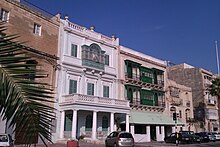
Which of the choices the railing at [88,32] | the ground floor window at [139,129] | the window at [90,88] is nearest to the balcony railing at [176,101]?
the ground floor window at [139,129]

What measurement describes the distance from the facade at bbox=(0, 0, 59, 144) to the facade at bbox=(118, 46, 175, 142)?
10392 millimetres

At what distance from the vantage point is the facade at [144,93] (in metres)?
35.2

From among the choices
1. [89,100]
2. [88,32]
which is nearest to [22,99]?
[89,100]

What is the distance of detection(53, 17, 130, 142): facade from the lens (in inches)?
1081

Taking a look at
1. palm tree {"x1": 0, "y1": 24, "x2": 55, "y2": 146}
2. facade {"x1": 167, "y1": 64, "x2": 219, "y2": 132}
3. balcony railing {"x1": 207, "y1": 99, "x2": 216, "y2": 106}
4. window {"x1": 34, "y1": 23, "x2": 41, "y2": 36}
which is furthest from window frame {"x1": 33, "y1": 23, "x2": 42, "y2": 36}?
balcony railing {"x1": 207, "y1": 99, "x2": 216, "y2": 106}

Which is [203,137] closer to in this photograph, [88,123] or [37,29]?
[88,123]

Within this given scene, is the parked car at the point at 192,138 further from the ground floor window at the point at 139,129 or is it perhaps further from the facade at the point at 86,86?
the facade at the point at 86,86

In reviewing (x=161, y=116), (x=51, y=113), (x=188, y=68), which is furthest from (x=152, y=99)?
(x=51, y=113)

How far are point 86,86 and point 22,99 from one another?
29061mm

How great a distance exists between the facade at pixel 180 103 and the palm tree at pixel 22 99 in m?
41.0

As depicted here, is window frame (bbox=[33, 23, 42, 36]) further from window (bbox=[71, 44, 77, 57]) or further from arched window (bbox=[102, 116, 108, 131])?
arched window (bbox=[102, 116, 108, 131])

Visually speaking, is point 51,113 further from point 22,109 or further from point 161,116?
point 161,116

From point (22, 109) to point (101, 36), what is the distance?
3251cm

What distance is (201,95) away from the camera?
174 ft
